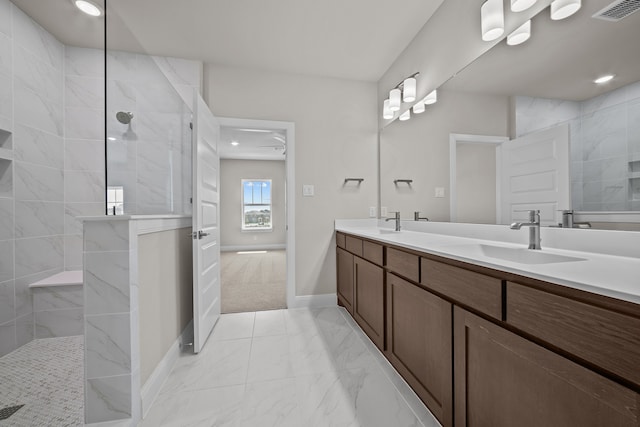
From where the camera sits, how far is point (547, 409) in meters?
0.69

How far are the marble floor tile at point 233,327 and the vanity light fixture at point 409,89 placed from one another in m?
2.47

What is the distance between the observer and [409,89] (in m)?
2.32

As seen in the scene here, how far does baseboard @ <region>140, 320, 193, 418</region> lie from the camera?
135 cm

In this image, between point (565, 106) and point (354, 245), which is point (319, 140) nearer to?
point (354, 245)

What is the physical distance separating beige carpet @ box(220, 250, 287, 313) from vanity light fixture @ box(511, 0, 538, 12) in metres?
2.89

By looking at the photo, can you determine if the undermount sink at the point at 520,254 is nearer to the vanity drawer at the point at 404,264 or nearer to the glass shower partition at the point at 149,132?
the vanity drawer at the point at 404,264

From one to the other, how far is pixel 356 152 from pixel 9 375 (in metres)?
3.18

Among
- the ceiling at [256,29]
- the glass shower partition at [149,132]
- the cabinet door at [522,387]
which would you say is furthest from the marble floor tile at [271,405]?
the ceiling at [256,29]

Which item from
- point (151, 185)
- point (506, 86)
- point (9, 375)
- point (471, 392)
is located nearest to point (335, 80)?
point (506, 86)

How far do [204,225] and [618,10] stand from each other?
Result: 8.03 feet

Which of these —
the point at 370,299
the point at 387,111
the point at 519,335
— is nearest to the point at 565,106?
the point at 519,335

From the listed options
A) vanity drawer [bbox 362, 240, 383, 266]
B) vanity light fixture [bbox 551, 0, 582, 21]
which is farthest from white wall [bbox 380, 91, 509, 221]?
vanity drawer [bbox 362, 240, 383, 266]

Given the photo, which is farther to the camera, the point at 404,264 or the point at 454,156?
the point at 454,156

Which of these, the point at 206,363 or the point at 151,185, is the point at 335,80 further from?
the point at 206,363
